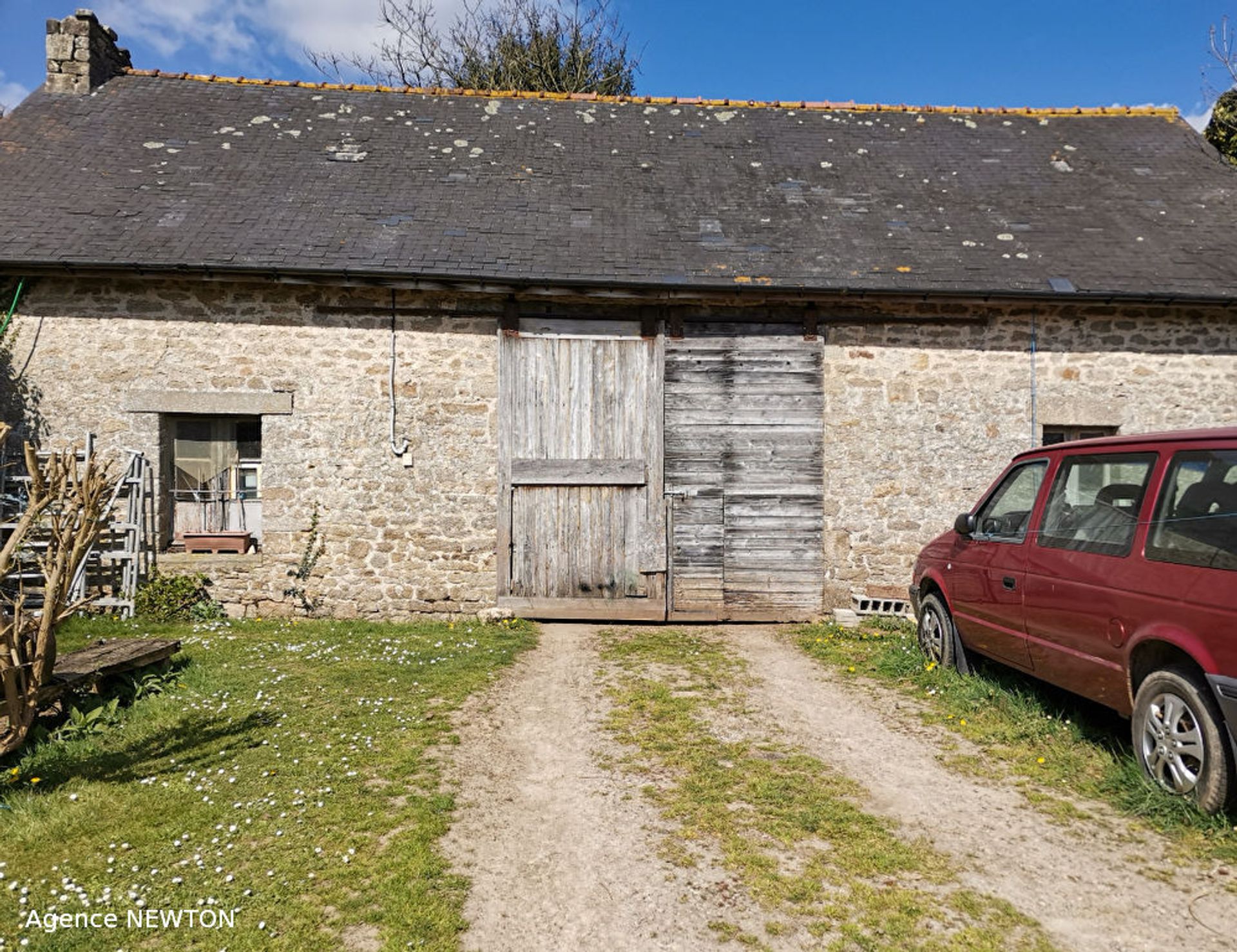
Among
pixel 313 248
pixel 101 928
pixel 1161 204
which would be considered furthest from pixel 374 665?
pixel 1161 204

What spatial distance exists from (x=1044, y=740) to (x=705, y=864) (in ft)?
8.42

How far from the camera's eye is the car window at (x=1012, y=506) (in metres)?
5.12

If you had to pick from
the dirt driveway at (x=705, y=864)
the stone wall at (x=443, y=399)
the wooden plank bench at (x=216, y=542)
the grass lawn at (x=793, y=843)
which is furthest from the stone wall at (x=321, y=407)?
the grass lawn at (x=793, y=843)

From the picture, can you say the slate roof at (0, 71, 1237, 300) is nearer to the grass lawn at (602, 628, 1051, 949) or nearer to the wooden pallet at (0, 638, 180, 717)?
the wooden pallet at (0, 638, 180, 717)

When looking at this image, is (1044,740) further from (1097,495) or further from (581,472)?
(581,472)

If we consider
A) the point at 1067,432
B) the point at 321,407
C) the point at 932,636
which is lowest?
the point at 932,636

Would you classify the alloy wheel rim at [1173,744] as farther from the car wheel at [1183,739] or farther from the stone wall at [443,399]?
the stone wall at [443,399]

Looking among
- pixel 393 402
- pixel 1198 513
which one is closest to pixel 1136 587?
pixel 1198 513

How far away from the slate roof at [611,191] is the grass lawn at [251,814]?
4.40 m

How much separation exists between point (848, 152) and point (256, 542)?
890 centimetres

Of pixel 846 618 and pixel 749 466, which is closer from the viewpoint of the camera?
pixel 846 618

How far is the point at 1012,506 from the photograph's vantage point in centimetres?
529

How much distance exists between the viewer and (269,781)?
4.18 metres

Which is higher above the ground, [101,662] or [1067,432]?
[1067,432]
